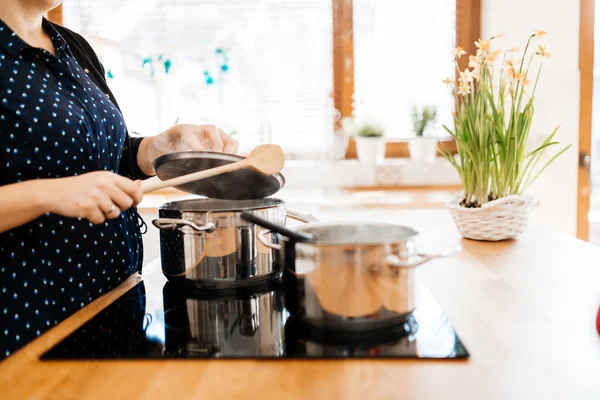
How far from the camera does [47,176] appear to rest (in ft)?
3.00

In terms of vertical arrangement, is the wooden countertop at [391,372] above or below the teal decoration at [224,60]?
below

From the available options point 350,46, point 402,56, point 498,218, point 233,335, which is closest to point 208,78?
point 350,46

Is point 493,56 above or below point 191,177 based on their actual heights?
above

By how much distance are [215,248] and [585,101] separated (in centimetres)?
223

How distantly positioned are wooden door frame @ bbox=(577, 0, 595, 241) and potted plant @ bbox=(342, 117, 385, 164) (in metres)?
0.89

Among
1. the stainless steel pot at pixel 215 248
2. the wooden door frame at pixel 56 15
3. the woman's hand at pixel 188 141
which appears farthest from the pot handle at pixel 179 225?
the wooden door frame at pixel 56 15

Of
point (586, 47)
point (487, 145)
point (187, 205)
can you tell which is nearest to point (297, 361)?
point (187, 205)

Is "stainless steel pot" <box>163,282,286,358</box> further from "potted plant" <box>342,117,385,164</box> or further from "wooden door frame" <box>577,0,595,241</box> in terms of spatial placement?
"wooden door frame" <box>577,0,595,241</box>

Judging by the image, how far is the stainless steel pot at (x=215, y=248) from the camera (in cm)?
85

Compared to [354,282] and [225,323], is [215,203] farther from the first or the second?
[354,282]

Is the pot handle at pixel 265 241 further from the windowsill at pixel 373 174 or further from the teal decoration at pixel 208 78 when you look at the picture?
the teal decoration at pixel 208 78

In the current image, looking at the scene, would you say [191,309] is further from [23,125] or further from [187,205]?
[23,125]

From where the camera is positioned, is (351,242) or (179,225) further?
(179,225)

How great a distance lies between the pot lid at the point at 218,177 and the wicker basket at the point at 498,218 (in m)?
0.57
